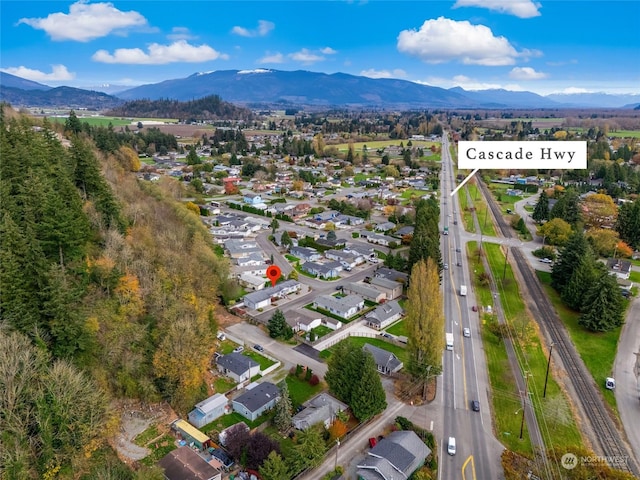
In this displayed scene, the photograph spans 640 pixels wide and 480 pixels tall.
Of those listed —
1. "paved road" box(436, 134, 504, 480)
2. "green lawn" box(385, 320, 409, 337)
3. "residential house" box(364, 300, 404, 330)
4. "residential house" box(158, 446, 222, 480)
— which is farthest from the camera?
"residential house" box(364, 300, 404, 330)

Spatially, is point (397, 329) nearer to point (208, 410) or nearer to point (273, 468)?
point (208, 410)

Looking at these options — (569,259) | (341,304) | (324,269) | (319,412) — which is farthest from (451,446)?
(569,259)

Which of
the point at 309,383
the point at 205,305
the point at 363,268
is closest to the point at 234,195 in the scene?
the point at 363,268

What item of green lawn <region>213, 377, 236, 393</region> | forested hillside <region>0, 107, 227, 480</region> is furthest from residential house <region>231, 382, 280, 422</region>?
forested hillside <region>0, 107, 227, 480</region>

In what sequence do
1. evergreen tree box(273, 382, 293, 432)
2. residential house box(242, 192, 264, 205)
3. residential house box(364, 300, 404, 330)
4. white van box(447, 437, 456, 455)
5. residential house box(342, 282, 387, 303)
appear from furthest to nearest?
residential house box(242, 192, 264, 205), residential house box(342, 282, 387, 303), residential house box(364, 300, 404, 330), evergreen tree box(273, 382, 293, 432), white van box(447, 437, 456, 455)

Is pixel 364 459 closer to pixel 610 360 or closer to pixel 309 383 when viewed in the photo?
pixel 309 383

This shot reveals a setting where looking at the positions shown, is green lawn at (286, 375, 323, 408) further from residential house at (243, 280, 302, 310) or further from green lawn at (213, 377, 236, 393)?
residential house at (243, 280, 302, 310)
